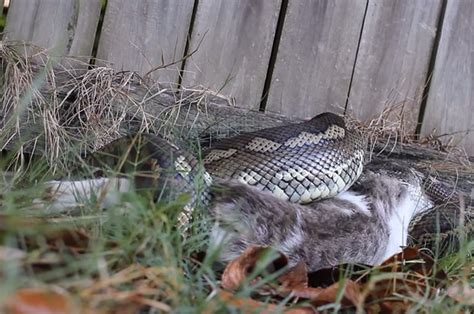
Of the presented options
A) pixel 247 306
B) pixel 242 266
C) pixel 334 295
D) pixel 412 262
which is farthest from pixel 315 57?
pixel 247 306

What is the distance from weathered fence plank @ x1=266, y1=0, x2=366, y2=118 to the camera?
494 cm

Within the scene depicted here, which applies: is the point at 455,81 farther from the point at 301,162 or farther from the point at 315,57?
the point at 301,162

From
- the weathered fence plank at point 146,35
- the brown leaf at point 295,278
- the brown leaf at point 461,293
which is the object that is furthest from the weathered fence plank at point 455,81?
the brown leaf at point 295,278

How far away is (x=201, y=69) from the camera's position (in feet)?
15.6

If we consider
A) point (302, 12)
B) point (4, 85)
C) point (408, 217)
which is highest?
point (302, 12)

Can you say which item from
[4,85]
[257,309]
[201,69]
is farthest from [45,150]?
[257,309]

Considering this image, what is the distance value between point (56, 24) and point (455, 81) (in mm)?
2607

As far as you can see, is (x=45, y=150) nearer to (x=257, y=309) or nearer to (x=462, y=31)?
(x=257, y=309)

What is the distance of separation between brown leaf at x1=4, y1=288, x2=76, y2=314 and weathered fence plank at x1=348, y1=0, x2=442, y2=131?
3.72 metres

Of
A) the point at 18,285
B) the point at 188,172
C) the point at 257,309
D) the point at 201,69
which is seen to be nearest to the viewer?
the point at 18,285

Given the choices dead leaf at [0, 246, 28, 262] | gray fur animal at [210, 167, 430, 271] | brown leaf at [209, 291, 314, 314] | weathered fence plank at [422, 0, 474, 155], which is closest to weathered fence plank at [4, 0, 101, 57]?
gray fur animal at [210, 167, 430, 271]

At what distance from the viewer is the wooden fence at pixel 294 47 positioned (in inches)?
181

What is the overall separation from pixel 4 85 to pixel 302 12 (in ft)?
6.09

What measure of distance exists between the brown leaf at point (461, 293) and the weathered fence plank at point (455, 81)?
8.92 ft
